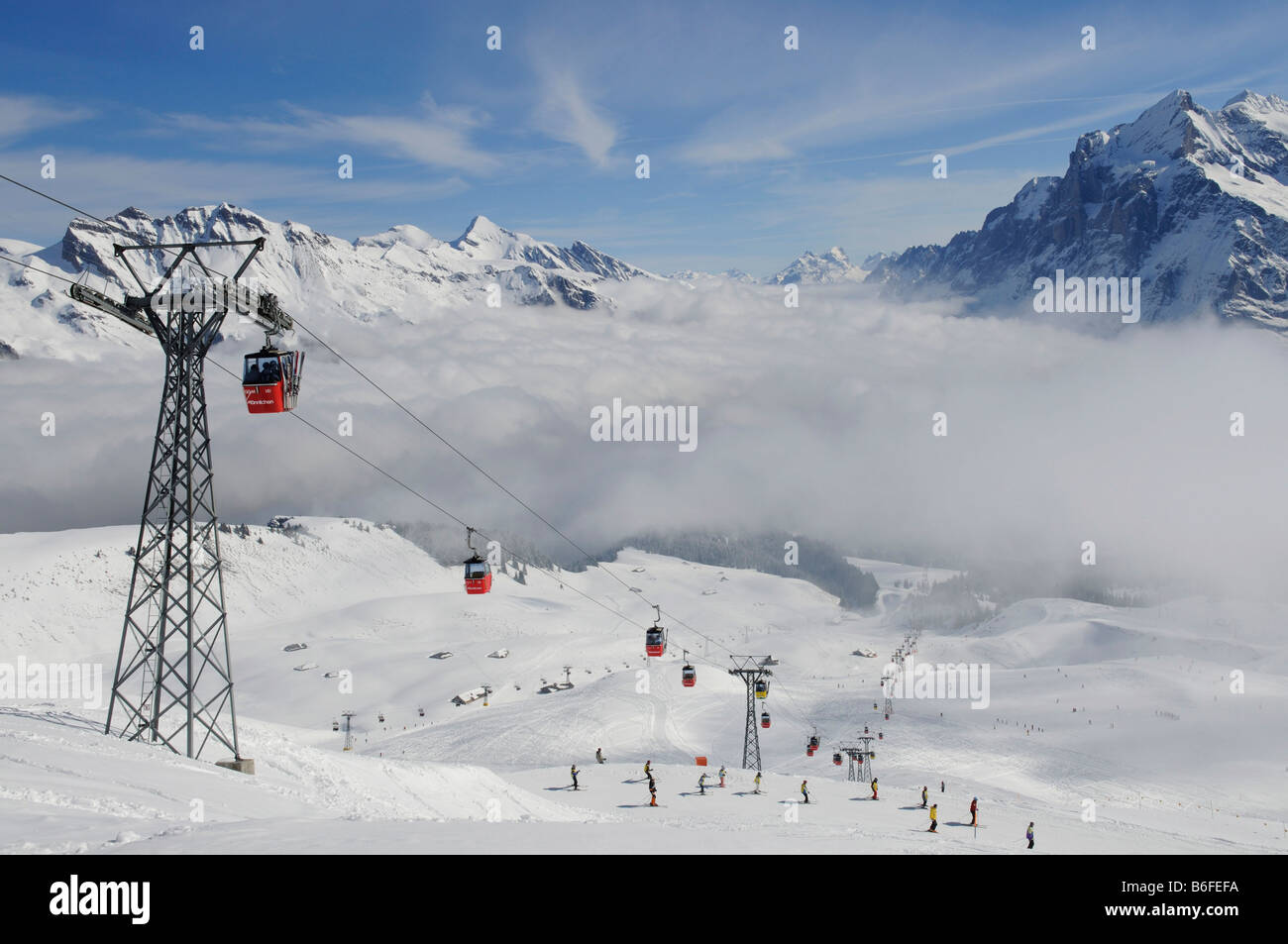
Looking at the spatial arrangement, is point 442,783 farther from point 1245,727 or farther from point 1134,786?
point 1245,727

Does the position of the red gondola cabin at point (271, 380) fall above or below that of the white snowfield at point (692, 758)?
above

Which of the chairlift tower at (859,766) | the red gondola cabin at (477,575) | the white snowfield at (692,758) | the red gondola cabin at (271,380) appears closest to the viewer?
the white snowfield at (692,758)

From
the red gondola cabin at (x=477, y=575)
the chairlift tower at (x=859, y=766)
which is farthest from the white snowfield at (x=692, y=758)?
the red gondola cabin at (x=477, y=575)

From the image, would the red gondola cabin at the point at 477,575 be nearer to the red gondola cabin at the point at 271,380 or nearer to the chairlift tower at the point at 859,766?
the red gondola cabin at the point at 271,380

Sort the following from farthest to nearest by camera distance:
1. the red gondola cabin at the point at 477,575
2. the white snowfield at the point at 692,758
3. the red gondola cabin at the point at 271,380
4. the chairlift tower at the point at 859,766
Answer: the chairlift tower at the point at 859,766 < the red gondola cabin at the point at 477,575 < the red gondola cabin at the point at 271,380 < the white snowfield at the point at 692,758
